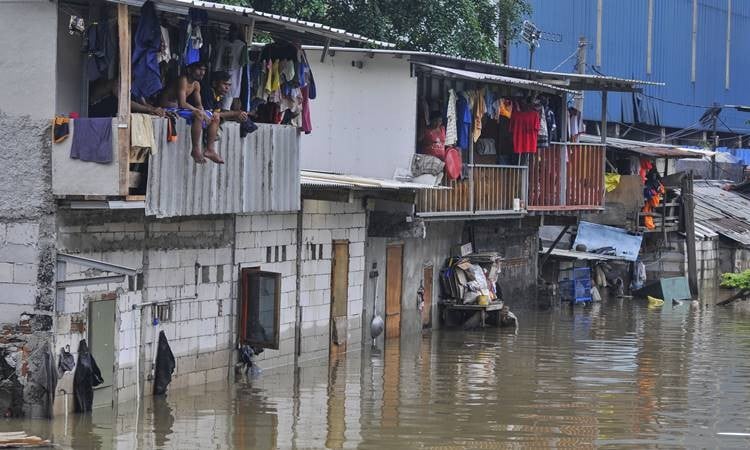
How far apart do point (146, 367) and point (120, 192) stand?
108 inches

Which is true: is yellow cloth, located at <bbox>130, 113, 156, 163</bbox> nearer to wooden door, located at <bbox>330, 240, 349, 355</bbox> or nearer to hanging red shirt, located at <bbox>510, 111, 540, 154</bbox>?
wooden door, located at <bbox>330, 240, 349, 355</bbox>

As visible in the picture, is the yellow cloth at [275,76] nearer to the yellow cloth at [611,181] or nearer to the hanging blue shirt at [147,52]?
the hanging blue shirt at [147,52]

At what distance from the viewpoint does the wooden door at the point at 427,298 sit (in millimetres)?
23953

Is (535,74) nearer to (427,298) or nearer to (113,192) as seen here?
(427,298)

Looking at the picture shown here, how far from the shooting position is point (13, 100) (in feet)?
45.6

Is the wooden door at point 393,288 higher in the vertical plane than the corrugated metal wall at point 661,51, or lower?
lower

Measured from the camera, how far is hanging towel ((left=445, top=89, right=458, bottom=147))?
22156 mm

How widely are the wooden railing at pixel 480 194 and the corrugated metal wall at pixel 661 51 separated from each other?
43.0 feet

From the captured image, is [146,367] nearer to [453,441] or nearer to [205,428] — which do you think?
[205,428]

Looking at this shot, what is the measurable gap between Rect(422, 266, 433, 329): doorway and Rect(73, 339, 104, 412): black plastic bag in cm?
1035

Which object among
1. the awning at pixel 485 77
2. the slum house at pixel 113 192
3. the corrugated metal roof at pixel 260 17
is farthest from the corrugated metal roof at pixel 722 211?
the slum house at pixel 113 192

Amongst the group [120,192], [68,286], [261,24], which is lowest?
[68,286]

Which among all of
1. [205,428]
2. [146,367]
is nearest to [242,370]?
[146,367]

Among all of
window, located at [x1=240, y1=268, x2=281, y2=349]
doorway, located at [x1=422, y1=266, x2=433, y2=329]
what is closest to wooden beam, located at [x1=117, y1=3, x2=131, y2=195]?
window, located at [x1=240, y1=268, x2=281, y2=349]
